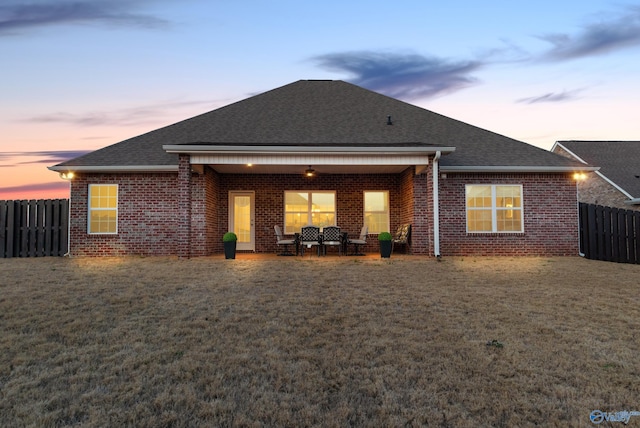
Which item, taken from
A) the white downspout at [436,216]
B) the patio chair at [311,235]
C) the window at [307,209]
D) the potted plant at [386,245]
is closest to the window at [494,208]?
the white downspout at [436,216]

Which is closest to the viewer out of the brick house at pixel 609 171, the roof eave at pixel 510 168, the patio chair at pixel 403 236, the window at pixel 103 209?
the roof eave at pixel 510 168

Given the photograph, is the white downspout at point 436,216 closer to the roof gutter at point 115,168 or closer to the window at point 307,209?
the window at point 307,209

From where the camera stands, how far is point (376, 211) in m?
14.9

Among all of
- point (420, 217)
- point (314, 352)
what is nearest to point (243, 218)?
point (420, 217)

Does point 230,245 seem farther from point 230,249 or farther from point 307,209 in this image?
point 307,209

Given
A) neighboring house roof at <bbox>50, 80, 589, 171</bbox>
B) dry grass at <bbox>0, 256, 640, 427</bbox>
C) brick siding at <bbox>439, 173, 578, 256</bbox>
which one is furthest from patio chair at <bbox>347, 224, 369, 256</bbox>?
dry grass at <bbox>0, 256, 640, 427</bbox>

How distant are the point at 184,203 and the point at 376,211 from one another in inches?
270

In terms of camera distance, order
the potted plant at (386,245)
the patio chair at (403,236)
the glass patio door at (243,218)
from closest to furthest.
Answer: the potted plant at (386,245) → the patio chair at (403,236) → the glass patio door at (243,218)

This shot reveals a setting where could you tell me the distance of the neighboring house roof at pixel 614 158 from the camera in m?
20.7

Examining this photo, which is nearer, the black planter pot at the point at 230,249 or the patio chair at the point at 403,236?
the black planter pot at the point at 230,249

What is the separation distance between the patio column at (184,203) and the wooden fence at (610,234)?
12425 mm

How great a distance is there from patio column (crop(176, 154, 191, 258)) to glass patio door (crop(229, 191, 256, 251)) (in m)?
3.41

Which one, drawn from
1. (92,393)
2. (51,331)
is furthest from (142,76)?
(92,393)

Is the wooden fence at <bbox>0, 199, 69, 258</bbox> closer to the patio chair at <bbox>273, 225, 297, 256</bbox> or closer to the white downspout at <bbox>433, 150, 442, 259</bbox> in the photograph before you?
the patio chair at <bbox>273, 225, 297, 256</bbox>
